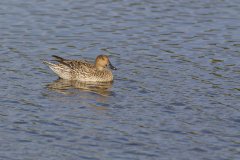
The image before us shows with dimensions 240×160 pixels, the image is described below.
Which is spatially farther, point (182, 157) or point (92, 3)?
point (92, 3)

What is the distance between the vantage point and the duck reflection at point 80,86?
68.8 ft

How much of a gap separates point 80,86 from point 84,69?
2.57 feet

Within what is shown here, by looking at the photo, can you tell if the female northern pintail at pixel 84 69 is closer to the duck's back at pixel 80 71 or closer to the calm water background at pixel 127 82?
the duck's back at pixel 80 71

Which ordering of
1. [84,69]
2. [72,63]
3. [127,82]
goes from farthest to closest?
[84,69] < [72,63] < [127,82]

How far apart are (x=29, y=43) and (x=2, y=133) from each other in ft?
28.9

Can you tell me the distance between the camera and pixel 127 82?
21750mm

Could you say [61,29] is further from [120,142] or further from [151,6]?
[120,142]

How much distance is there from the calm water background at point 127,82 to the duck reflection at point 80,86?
0.41 feet

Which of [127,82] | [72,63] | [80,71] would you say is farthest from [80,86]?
[127,82]

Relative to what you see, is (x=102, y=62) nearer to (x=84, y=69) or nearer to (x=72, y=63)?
(x=84, y=69)

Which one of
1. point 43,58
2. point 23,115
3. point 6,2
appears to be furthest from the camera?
point 6,2

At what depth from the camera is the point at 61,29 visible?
26953 mm

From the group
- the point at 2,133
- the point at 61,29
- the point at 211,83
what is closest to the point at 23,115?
the point at 2,133

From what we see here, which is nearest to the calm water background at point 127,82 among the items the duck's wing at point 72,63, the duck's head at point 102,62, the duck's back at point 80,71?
the duck's back at point 80,71
